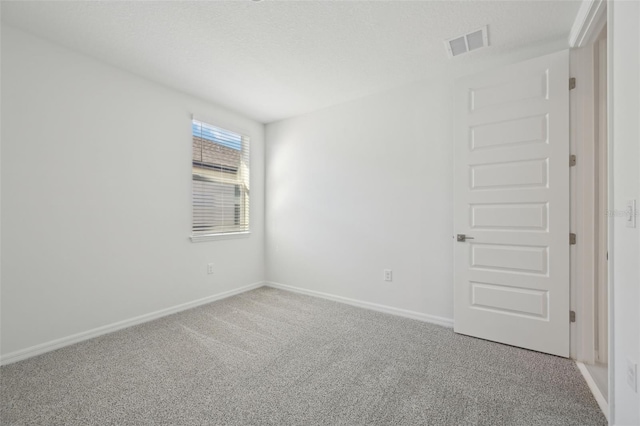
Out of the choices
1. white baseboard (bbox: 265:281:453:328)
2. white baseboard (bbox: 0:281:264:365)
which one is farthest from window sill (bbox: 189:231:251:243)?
white baseboard (bbox: 265:281:453:328)

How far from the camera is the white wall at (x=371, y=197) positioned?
110 inches

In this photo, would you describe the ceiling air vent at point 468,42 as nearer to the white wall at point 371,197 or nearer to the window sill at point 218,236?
the white wall at point 371,197

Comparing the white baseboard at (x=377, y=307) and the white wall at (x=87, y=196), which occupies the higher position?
the white wall at (x=87, y=196)

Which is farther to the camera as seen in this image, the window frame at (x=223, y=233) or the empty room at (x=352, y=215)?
the window frame at (x=223, y=233)

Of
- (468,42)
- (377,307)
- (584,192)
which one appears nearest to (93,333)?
(377,307)

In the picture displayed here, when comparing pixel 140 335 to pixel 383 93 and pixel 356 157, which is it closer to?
pixel 356 157

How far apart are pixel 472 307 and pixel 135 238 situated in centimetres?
328

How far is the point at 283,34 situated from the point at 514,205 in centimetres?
231

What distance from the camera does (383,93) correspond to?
10.3 feet
